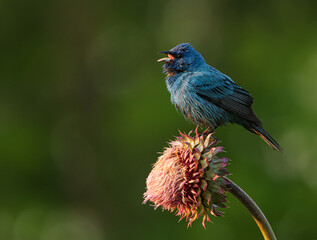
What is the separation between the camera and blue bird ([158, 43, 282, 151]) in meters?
6.67

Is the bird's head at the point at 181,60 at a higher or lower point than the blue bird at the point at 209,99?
higher

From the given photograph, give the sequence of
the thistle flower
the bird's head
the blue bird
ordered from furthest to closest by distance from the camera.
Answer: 1. the bird's head
2. the blue bird
3. the thistle flower

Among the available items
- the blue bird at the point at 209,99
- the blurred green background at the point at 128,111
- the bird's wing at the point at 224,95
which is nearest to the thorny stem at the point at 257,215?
the blue bird at the point at 209,99

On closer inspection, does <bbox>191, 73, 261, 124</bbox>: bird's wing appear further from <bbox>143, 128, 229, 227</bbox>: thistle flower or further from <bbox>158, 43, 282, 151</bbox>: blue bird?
<bbox>143, 128, 229, 227</bbox>: thistle flower

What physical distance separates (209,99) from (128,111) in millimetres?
12349

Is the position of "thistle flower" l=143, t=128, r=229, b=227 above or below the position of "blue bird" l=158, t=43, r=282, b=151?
below

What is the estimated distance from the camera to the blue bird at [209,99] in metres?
6.67

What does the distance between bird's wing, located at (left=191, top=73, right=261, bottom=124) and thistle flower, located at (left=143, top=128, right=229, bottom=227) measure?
1.48 metres

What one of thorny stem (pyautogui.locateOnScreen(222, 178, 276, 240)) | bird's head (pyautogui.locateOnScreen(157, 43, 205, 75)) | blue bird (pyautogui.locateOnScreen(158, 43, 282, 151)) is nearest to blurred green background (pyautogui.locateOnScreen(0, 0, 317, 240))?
blue bird (pyautogui.locateOnScreen(158, 43, 282, 151))

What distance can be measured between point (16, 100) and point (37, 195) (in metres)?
4.12

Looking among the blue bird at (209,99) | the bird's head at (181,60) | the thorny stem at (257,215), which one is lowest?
the thorny stem at (257,215)

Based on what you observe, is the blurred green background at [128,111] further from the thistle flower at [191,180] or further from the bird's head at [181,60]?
the thistle flower at [191,180]

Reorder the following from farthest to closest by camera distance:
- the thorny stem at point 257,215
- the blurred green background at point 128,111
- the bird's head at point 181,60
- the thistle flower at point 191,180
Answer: the blurred green background at point 128,111, the bird's head at point 181,60, the thistle flower at point 191,180, the thorny stem at point 257,215

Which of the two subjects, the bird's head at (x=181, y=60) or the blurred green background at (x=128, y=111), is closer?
the bird's head at (x=181, y=60)
